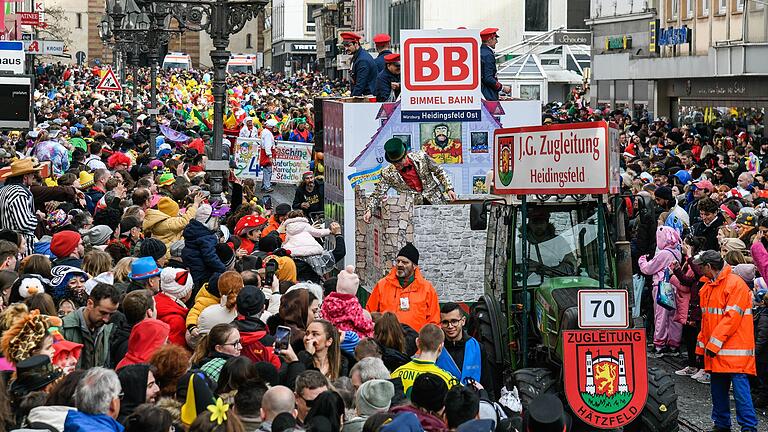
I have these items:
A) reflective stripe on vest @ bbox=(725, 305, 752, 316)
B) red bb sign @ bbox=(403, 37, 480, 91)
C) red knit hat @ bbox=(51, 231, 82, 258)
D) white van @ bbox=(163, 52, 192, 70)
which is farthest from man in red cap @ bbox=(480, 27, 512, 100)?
white van @ bbox=(163, 52, 192, 70)

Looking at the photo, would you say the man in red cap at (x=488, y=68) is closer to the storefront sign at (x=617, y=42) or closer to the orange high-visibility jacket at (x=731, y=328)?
the orange high-visibility jacket at (x=731, y=328)

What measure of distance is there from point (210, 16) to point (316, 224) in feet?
9.68

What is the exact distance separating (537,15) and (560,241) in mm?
63099

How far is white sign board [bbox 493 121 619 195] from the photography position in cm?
1063

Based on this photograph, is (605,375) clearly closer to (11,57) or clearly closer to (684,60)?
(11,57)

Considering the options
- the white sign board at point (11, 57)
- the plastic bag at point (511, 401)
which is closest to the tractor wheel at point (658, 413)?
the plastic bag at point (511, 401)

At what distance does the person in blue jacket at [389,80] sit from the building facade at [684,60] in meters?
14.1

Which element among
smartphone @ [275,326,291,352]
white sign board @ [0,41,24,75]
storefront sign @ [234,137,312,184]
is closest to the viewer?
smartphone @ [275,326,291,352]

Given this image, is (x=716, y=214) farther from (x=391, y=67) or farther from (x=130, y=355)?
(x=130, y=355)

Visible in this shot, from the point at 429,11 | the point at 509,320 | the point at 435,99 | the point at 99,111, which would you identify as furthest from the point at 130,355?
Answer: the point at 429,11

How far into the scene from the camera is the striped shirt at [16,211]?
1442cm

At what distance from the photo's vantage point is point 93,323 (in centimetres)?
1000

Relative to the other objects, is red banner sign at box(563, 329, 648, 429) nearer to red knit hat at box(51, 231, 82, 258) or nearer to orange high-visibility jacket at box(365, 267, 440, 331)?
orange high-visibility jacket at box(365, 267, 440, 331)

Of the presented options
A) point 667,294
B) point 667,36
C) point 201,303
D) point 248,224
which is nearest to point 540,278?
point 201,303
